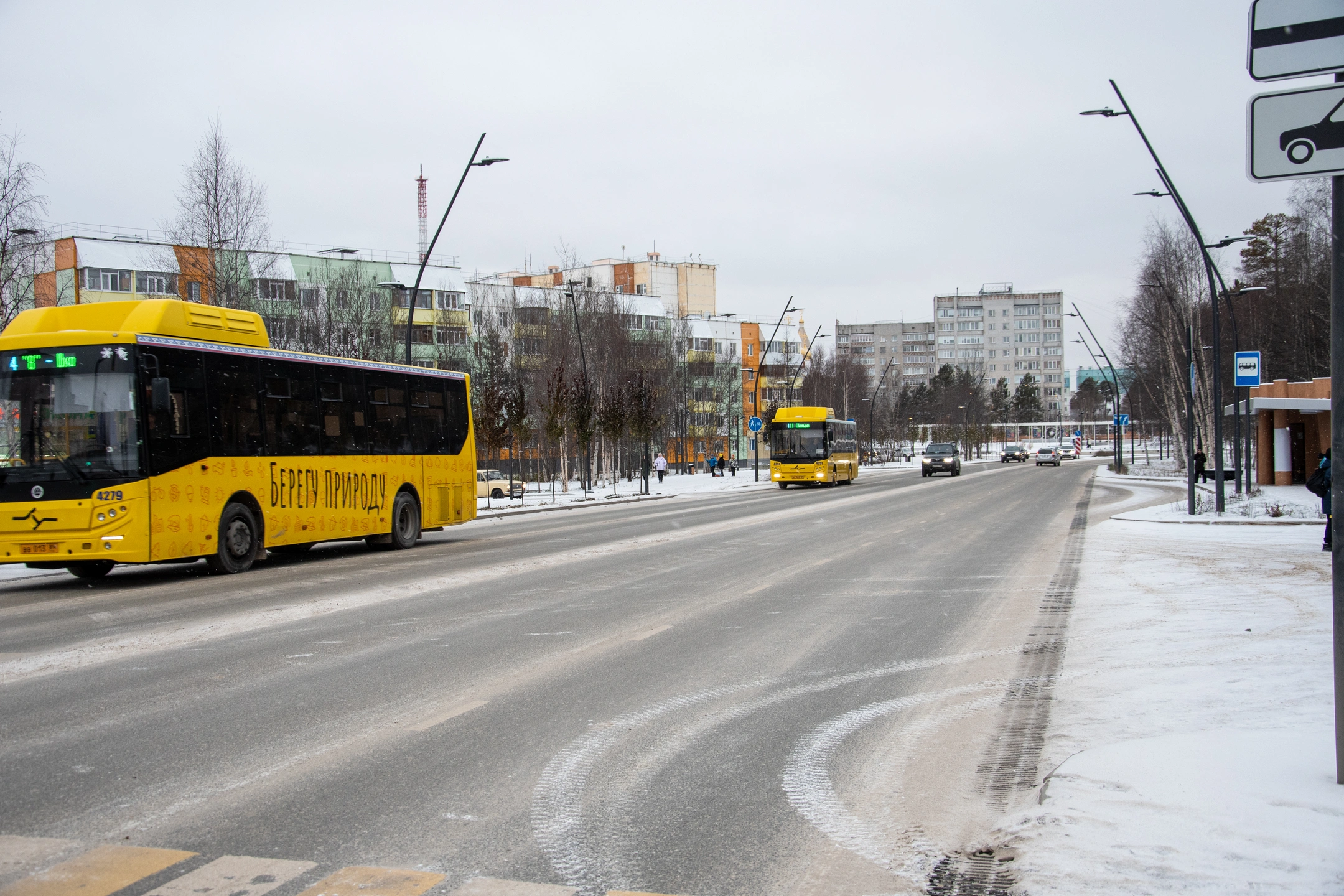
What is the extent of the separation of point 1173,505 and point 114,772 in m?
29.3

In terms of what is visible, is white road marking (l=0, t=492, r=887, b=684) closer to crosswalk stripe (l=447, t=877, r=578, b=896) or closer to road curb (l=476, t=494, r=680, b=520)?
crosswalk stripe (l=447, t=877, r=578, b=896)

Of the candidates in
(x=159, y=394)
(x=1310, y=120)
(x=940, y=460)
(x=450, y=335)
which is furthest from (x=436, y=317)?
(x=1310, y=120)

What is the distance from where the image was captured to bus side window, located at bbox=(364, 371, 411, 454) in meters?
19.1

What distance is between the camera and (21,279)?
31766 mm

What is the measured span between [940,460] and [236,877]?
60.8 metres

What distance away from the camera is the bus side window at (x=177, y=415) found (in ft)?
46.6

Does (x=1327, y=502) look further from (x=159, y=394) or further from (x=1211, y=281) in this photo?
(x=159, y=394)

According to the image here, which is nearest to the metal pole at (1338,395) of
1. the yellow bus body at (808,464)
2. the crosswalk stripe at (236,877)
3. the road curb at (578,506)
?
the crosswalk stripe at (236,877)

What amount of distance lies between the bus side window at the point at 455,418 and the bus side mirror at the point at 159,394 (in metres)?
7.37

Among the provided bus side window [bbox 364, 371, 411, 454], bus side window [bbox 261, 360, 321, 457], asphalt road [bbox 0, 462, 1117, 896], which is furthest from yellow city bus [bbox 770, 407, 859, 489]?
asphalt road [bbox 0, 462, 1117, 896]

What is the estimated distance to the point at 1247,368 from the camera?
77.8ft

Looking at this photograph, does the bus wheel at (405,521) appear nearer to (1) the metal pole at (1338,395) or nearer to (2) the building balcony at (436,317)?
(1) the metal pole at (1338,395)

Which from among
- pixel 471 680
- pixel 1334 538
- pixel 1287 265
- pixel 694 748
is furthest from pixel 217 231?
pixel 1287 265

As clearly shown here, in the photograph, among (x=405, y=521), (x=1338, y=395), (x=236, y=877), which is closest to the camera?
(x=236, y=877)
